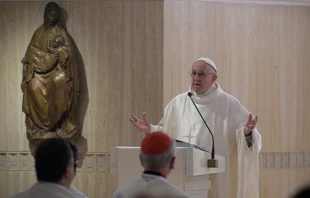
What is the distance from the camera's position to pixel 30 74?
789cm

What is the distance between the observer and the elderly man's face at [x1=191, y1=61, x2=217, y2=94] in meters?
6.30

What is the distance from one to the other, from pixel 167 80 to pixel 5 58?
2.00m

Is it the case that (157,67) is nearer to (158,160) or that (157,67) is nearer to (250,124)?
(250,124)

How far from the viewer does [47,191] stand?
3166 millimetres

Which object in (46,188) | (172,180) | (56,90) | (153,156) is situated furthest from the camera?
(56,90)

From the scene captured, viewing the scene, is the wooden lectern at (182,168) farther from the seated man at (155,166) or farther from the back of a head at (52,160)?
the back of a head at (52,160)

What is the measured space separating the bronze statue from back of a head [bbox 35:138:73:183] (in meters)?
4.65

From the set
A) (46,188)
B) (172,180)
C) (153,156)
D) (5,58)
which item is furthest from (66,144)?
(5,58)

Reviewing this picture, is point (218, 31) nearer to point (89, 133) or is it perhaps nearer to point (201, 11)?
point (201, 11)

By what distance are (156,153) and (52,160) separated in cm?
57

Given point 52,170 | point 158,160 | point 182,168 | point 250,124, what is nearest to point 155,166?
point 158,160

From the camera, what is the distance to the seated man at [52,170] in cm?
318

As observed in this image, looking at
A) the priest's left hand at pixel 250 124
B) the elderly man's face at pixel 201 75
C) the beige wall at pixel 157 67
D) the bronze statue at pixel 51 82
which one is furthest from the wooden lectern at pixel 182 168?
the bronze statue at pixel 51 82

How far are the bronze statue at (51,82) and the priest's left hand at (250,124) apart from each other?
8.69ft
